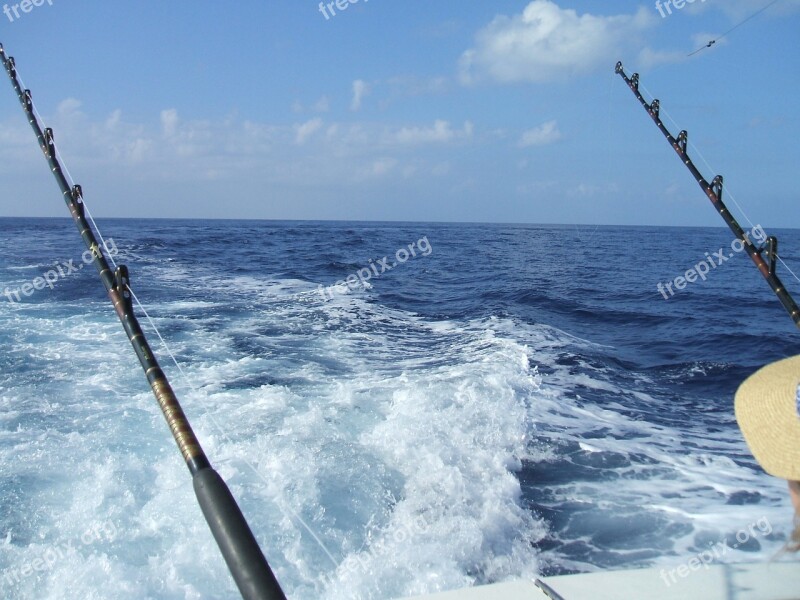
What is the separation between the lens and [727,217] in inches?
190

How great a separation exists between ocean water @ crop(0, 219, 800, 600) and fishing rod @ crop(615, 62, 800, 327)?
1673mm

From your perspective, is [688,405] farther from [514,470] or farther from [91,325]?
[91,325]

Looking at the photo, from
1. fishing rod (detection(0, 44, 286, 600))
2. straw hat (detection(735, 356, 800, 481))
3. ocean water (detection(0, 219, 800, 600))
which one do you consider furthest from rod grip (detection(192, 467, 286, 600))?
ocean water (detection(0, 219, 800, 600))

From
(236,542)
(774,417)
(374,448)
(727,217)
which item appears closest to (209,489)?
(236,542)

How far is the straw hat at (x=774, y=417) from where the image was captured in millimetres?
1160

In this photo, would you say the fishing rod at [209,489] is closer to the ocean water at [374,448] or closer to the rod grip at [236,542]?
the rod grip at [236,542]

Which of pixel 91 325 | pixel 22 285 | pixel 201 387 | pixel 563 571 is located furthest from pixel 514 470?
pixel 22 285

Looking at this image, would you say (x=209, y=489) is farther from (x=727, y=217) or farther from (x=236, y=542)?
(x=727, y=217)

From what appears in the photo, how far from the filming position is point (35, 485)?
14.1 feet

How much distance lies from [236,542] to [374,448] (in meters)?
3.80

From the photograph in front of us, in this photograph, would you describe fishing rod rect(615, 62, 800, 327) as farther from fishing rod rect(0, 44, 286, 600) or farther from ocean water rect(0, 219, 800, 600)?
fishing rod rect(0, 44, 286, 600)

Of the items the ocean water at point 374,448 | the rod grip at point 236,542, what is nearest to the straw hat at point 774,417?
the rod grip at point 236,542

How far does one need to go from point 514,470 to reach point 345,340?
15.7ft

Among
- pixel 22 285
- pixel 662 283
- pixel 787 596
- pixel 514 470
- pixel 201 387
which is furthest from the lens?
pixel 662 283
